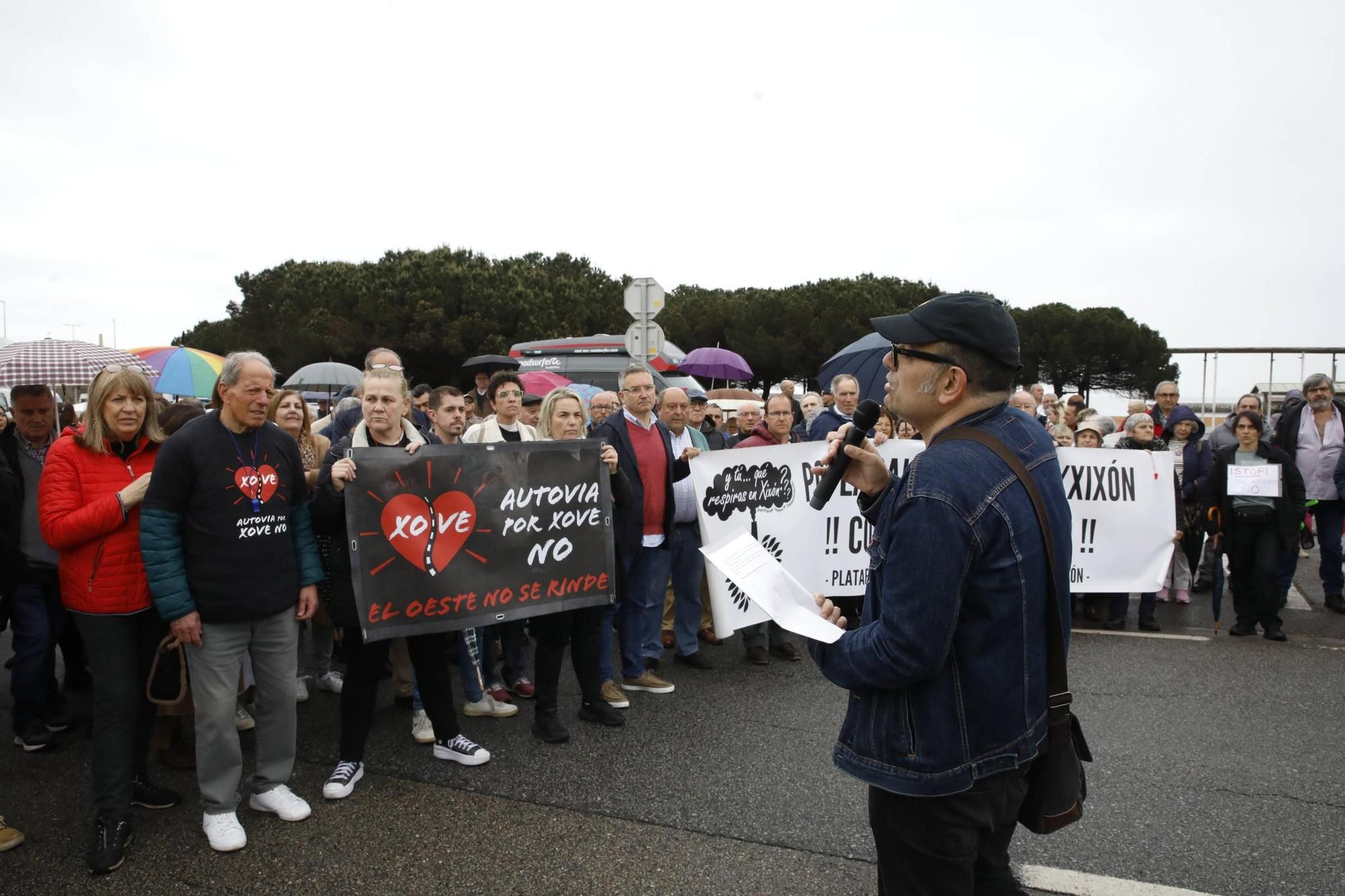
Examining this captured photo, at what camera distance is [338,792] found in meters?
4.01

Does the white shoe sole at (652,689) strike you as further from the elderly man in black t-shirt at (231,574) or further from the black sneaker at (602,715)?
the elderly man in black t-shirt at (231,574)

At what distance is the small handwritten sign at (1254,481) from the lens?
7.21 meters

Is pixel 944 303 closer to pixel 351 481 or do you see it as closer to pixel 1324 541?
pixel 351 481

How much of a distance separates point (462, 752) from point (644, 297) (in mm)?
7531

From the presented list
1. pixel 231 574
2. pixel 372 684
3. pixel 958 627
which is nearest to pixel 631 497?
pixel 372 684

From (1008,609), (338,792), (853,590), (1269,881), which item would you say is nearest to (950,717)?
(1008,609)

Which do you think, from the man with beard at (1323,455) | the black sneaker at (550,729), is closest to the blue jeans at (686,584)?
the black sneaker at (550,729)

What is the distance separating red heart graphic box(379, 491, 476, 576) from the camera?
427 cm

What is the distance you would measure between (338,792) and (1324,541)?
900cm

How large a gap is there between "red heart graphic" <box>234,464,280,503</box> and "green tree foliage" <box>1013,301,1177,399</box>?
140 feet

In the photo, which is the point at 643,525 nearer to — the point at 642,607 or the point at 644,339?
the point at 642,607

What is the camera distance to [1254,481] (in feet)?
23.9

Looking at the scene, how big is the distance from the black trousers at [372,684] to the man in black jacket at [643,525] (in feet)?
4.04

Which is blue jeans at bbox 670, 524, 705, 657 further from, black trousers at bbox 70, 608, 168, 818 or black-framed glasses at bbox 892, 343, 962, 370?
black-framed glasses at bbox 892, 343, 962, 370
